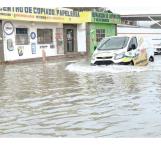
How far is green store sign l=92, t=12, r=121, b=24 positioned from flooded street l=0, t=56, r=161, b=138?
74.4ft

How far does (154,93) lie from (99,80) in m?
3.91

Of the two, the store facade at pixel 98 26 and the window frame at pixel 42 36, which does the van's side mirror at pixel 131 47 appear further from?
the store facade at pixel 98 26

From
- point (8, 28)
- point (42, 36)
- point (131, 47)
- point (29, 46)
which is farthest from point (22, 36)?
point (131, 47)

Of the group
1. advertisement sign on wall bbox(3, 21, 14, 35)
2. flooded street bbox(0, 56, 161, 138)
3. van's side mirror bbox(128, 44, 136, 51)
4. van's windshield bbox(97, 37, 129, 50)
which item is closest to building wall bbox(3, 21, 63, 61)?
advertisement sign on wall bbox(3, 21, 14, 35)

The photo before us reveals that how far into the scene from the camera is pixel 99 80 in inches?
569

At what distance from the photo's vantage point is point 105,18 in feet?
129

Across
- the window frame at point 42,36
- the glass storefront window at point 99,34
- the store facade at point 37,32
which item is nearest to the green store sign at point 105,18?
the glass storefront window at point 99,34

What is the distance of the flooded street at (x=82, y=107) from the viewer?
6.50m

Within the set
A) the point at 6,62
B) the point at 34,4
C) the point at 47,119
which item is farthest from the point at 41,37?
the point at 34,4

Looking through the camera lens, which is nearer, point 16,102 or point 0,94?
point 16,102

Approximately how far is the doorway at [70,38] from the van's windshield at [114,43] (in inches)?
524

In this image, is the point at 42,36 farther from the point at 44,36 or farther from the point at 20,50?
the point at 20,50

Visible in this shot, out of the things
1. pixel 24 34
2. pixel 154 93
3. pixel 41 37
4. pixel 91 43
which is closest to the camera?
pixel 154 93
